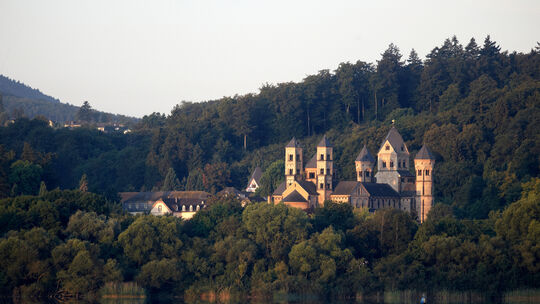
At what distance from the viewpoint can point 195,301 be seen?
2313 inches

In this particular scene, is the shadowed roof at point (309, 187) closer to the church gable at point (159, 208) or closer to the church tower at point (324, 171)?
the church tower at point (324, 171)

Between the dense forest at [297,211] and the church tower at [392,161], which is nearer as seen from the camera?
the dense forest at [297,211]

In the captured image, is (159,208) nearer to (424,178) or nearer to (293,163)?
(293,163)

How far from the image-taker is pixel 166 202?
349 ft

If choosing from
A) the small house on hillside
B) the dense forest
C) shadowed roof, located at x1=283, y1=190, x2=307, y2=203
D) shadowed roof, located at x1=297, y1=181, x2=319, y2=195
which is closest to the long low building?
the dense forest

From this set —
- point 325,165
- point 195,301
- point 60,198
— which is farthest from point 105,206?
point 325,165

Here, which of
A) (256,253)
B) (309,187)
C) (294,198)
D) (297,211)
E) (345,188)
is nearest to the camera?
(256,253)

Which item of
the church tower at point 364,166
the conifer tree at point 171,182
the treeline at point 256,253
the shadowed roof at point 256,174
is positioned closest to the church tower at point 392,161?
the church tower at point 364,166

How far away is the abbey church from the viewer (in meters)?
94.6

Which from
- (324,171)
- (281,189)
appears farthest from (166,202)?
(324,171)

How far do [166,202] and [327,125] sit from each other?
3668 cm

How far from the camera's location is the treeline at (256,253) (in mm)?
59062

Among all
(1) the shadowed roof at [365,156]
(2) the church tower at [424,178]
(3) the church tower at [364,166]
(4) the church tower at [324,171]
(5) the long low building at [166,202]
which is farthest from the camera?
(5) the long low building at [166,202]

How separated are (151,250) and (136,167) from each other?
6709 cm
